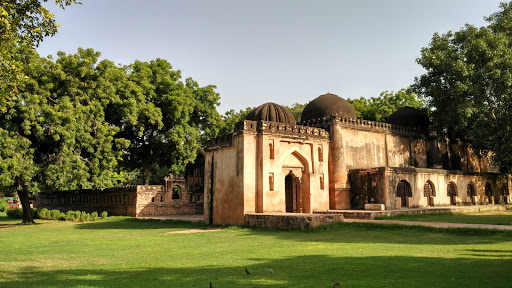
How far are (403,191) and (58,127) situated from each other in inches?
753

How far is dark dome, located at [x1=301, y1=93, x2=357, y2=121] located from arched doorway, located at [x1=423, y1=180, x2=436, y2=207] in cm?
607

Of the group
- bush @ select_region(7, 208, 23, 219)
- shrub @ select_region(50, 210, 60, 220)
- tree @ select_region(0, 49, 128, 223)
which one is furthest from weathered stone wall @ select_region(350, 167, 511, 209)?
bush @ select_region(7, 208, 23, 219)

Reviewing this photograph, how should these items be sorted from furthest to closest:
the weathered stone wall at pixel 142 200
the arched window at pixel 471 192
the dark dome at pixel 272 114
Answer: the weathered stone wall at pixel 142 200 < the arched window at pixel 471 192 < the dark dome at pixel 272 114

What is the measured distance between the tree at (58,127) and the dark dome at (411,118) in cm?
1943

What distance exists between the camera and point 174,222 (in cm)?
2178

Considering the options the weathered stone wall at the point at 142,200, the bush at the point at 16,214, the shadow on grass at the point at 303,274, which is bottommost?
the shadow on grass at the point at 303,274

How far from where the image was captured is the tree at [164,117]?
95.1 feet

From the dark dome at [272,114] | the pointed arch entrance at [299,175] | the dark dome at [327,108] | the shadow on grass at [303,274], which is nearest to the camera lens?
the shadow on grass at [303,274]

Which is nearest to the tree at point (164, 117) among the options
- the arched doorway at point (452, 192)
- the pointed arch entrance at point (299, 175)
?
the pointed arch entrance at point (299, 175)

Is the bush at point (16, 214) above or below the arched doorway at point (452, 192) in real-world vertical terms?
below

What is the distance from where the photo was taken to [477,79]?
2453 centimetres

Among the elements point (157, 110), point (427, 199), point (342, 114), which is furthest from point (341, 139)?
point (157, 110)

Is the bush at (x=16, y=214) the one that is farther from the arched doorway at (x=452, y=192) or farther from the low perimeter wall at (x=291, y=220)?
the arched doorway at (x=452, y=192)

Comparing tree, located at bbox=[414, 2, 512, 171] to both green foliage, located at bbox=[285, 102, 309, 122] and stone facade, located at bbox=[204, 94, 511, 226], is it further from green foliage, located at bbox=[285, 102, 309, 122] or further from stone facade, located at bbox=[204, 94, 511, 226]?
green foliage, located at bbox=[285, 102, 309, 122]
